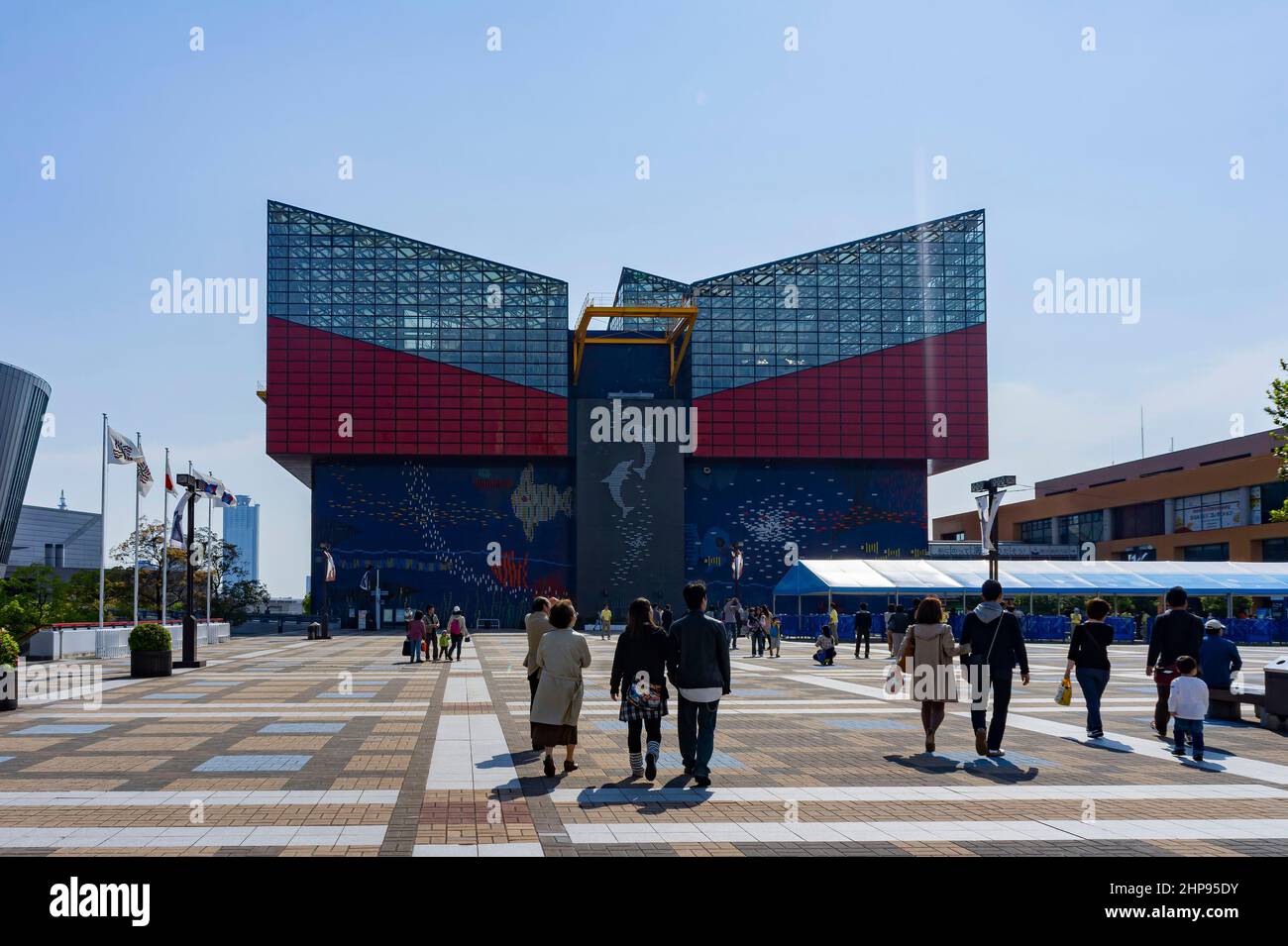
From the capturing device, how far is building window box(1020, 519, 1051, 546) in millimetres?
97438

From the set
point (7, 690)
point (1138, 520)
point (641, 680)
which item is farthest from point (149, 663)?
point (1138, 520)

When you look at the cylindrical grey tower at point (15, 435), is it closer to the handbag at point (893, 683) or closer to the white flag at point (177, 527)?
the white flag at point (177, 527)

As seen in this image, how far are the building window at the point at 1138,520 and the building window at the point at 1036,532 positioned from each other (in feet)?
33.4

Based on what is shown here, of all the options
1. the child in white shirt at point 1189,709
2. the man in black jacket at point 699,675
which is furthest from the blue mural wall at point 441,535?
the man in black jacket at point 699,675

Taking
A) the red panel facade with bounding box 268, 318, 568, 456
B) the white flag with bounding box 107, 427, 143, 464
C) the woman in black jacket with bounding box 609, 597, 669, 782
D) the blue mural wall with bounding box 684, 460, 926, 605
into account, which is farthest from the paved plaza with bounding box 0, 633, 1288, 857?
the blue mural wall with bounding box 684, 460, 926, 605

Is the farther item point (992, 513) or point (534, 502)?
point (534, 502)

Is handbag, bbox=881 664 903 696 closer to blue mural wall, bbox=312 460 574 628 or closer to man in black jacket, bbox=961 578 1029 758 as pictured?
man in black jacket, bbox=961 578 1029 758

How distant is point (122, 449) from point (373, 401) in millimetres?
39756

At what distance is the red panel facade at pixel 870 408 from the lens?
7262 centimetres

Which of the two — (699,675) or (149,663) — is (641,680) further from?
(149,663)

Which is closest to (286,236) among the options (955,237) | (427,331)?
(427,331)

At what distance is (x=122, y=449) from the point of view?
30.1 metres

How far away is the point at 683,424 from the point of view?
7225cm
